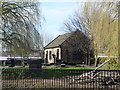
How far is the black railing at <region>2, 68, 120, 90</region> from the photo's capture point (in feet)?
14.1

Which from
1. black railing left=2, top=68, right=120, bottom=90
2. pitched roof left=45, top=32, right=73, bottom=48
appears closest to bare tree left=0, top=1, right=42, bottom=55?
black railing left=2, top=68, right=120, bottom=90

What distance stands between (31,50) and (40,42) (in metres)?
0.42

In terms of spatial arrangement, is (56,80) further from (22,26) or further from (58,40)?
(58,40)

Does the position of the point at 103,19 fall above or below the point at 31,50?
above

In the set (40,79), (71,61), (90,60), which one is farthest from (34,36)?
(71,61)

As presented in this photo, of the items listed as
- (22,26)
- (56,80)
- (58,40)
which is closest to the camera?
(56,80)

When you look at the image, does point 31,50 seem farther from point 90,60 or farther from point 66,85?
point 90,60

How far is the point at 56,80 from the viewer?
4633 millimetres

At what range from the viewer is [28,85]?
4.34 m

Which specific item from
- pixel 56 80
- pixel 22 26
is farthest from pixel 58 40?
pixel 56 80

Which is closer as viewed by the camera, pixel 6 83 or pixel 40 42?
pixel 6 83

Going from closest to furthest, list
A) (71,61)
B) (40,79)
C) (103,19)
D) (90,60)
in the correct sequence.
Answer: (40,79) → (103,19) → (90,60) → (71,61)

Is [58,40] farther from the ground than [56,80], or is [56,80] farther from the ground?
[58,40]

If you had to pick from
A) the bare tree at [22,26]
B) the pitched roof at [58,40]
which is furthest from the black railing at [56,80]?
the pitched roof at [58,40]
